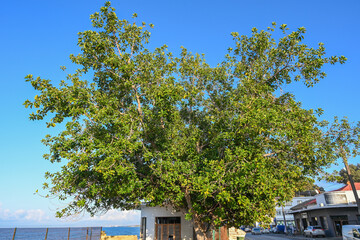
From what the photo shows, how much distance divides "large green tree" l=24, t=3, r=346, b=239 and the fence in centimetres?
307

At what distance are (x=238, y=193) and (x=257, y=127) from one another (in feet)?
11.7

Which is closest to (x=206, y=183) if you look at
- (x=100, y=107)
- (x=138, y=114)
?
(x=138, y=114)

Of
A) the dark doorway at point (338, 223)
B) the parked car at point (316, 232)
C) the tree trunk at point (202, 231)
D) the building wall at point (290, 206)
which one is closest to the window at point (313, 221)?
the parked car at point (316, 232)

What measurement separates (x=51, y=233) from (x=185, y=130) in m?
11.9

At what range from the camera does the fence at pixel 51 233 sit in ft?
51.1

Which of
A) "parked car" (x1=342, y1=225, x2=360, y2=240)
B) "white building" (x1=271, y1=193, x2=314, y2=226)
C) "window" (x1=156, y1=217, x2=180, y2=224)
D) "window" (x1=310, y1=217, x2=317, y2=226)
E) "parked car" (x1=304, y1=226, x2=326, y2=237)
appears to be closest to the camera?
"parked car" (x1=342, y1=225, x2=360, y2=240)

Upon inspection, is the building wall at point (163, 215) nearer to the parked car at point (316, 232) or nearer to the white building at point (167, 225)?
the white building at point (167, 225)

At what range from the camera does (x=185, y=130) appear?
1652 cm

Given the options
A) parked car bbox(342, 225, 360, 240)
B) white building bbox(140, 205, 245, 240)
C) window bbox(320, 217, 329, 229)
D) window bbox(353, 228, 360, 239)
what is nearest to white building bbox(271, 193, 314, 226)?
window bbox(320, 217, 329, 229)

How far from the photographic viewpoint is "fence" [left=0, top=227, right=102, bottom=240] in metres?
15.6

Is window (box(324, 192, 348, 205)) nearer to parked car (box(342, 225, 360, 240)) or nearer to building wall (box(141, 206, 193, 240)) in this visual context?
parked car (box(342, 225, 360, 240))

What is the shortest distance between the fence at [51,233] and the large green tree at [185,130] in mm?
3066

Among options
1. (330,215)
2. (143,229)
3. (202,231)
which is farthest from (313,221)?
(202,231)

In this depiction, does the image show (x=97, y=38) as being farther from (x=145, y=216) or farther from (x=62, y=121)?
(x=145, y=216)
